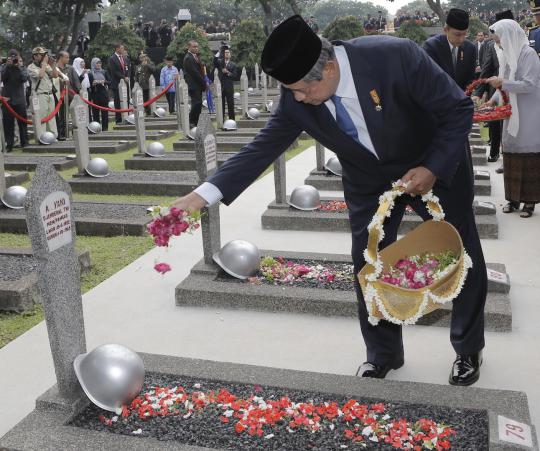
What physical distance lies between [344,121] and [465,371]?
1.56 metres

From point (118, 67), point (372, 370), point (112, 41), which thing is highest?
point (112, 41)

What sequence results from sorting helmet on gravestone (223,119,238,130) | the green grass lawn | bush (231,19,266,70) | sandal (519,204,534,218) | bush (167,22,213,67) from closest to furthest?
the green grass lawn < sandal (519,204,534,218) < helmet on gravestone (223,119,238,130) < bush (167,22,213,67) < bush (231,19,266,70)

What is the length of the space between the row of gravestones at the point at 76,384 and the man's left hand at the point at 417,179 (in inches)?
41.1

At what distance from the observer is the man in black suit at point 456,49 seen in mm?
5766

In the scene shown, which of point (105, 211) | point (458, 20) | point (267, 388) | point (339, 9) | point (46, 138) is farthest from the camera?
point (339, 9)

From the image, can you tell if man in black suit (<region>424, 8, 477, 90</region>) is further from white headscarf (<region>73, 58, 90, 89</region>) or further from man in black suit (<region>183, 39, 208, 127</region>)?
white headscarf (<region>73, 58, 90, 89</region>)

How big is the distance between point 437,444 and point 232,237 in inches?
178

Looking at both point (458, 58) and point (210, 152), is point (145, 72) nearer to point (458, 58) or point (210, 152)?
point (458, 58)

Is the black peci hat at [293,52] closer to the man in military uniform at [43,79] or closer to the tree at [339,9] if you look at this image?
the man in military uniform at [43,79]


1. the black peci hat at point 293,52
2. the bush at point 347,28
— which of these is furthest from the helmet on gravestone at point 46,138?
the bush at point 347,28

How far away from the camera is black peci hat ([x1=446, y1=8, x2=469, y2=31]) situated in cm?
573

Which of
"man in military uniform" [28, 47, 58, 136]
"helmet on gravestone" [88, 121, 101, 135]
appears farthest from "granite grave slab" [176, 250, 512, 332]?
"helmet on gravestone" [88, 121, 101, 135]

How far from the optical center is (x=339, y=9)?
12138cm

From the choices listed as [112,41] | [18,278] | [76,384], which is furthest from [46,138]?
[112,41]
